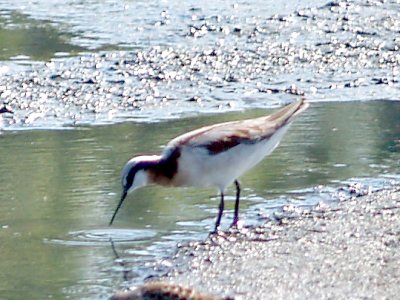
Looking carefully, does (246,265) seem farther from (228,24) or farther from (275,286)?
(228,24)

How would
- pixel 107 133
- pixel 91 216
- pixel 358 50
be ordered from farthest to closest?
pixel 358 50 < pixel 107 133 < pixel 91 216

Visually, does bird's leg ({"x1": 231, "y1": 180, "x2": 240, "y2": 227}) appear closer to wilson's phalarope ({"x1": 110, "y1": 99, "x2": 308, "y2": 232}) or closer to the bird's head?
wilson's phalarope ({"x1": 110, "y1": 99, "x2": 308, "y2": 232})

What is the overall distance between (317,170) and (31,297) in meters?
3.11

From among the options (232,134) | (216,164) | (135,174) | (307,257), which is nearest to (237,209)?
(216,164)

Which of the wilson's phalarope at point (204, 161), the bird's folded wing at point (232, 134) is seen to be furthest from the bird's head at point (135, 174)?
the bird's folded wing at point (232, 134)

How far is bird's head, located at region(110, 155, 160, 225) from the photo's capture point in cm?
860

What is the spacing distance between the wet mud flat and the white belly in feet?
1.36

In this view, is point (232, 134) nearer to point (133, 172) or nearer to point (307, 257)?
point (133, 172)

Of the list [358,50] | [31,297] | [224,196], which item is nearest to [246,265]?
[31,297]

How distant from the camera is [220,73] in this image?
1322 centimetres

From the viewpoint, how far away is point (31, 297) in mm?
7316

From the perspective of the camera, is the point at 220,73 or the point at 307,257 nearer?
the point at 307,257

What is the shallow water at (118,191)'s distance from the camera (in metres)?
7.85

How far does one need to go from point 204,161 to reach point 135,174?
1.43 ft
